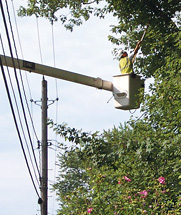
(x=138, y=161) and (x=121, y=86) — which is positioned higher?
(x=121, y=86)

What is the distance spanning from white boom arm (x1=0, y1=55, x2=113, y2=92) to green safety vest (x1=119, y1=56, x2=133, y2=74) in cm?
66

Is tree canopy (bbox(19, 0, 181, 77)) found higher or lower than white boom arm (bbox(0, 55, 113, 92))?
higher

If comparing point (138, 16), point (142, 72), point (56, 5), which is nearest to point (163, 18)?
point (138, 16)

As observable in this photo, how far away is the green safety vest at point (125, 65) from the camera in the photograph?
1603cm

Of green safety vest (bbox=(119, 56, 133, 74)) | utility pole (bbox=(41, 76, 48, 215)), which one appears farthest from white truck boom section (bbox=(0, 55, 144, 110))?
utility pole (bbox=(41, 76, 48, 215))

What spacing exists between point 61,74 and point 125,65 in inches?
100

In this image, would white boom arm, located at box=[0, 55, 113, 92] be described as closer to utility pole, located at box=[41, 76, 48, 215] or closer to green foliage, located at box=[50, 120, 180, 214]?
green foliage, located at box=[50, 120, 180, 214]

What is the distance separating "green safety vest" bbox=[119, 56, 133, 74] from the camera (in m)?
16.0

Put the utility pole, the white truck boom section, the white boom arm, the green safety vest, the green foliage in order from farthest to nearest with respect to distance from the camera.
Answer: the utility pole < the green safety vest < the white truck boom section < the white boom arm < the green foliage

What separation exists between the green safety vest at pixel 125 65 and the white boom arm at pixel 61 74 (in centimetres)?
66

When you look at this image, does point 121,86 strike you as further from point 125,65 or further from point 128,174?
point 128,174

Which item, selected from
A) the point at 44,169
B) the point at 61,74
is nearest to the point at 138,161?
the point at 61,74

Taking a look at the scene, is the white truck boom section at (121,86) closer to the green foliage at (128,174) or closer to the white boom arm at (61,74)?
the white boom arm at (61,74)

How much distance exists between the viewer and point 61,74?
14.3 meters
